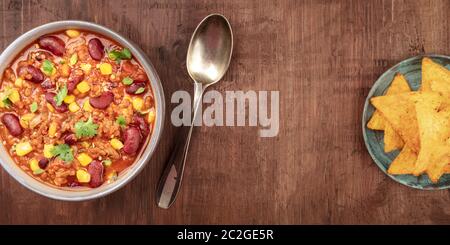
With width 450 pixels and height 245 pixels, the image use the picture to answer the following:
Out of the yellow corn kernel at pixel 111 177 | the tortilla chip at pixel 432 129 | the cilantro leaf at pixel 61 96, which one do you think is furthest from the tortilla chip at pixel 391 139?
the cilantro leaf at pixel 61 96

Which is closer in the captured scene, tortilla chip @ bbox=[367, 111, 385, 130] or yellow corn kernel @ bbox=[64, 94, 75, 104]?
yellow corn kernel @ bbox=[64, 94, 75, 104]

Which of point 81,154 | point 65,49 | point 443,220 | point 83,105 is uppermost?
point 65,49

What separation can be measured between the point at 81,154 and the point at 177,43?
0.73 m

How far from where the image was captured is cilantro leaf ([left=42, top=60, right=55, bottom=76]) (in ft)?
7.80

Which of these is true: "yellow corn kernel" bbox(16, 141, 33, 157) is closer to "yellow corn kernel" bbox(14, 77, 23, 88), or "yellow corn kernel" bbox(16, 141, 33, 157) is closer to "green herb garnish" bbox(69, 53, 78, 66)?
"yellow corn kernel" bbox(14, 77, 23, 88)

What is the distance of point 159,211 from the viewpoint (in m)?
2.72

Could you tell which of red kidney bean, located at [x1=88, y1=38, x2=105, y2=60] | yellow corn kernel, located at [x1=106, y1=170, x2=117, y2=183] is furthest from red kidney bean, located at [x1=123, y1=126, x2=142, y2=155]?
red kidney bean, located at [x1=88, y1=38, x2=105, y2=60]

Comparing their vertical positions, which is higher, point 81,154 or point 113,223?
point 81,154

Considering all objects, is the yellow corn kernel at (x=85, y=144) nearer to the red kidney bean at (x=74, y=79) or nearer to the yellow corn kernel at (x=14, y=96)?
the red kidney bean at (x=74, y=79)

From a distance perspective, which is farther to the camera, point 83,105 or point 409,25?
point 409,25

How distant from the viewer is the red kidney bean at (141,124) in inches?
95.7

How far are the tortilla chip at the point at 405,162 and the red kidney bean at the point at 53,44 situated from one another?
167 cm

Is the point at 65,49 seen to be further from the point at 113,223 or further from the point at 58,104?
the point at 113,223

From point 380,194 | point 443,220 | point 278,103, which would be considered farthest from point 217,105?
point 443,220
